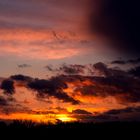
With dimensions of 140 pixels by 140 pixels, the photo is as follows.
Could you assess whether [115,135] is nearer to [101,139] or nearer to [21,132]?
[101,139]

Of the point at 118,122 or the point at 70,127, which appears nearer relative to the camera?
the point at 70,127

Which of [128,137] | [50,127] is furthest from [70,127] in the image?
[128,137]

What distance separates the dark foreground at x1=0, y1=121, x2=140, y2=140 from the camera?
56.9 metres

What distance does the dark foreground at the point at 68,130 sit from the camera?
187 ft

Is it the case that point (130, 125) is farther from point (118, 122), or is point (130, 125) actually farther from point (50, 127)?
point (50, 127)

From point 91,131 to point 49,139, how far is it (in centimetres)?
498

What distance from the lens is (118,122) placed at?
206 feet

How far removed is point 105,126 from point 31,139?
8.75m

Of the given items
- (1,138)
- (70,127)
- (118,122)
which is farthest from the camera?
(118,122)

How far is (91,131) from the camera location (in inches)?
2311

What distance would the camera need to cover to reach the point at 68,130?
5853 centimetres

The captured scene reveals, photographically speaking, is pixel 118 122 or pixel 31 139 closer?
pixel 31 139

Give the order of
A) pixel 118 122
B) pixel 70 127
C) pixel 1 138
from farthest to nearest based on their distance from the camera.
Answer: pixel 118 122
pixel 70 127
pixel 1 138

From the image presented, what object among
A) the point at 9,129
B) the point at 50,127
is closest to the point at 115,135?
the point at 50,127
